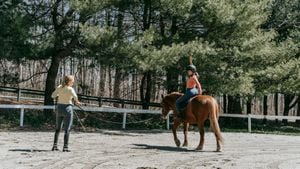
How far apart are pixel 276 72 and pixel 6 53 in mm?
12394

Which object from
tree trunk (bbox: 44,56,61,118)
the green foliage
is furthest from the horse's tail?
tree trunk (bbox: 44,56,61,118)

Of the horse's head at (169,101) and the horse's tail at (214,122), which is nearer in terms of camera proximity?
the horse's tail at (214,122)

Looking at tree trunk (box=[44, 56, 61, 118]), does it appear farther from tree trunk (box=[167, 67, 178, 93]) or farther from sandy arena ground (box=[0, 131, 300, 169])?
sandy arena ground (box=[0, 131, 300, 169])

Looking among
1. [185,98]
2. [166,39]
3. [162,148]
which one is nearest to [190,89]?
[185,98]

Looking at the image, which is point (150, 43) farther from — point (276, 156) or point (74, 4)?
point (276, 156)

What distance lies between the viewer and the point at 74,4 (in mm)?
20594

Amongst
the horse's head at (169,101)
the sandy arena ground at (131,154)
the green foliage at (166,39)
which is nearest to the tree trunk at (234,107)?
the green foliage at (166,39)

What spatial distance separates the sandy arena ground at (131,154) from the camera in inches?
457

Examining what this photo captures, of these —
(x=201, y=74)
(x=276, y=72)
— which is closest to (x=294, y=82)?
(x=276, y=72)

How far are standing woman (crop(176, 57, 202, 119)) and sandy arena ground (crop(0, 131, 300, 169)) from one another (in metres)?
1.24

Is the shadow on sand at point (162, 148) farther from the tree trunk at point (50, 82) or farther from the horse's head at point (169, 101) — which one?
the tree trunk at point (50, 82)

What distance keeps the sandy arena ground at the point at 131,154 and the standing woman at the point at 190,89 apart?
1239mm

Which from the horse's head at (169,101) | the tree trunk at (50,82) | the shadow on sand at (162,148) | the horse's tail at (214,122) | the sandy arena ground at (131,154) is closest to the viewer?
the sandy arena ground at (131,154)

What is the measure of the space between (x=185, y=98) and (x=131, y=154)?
307 cm
